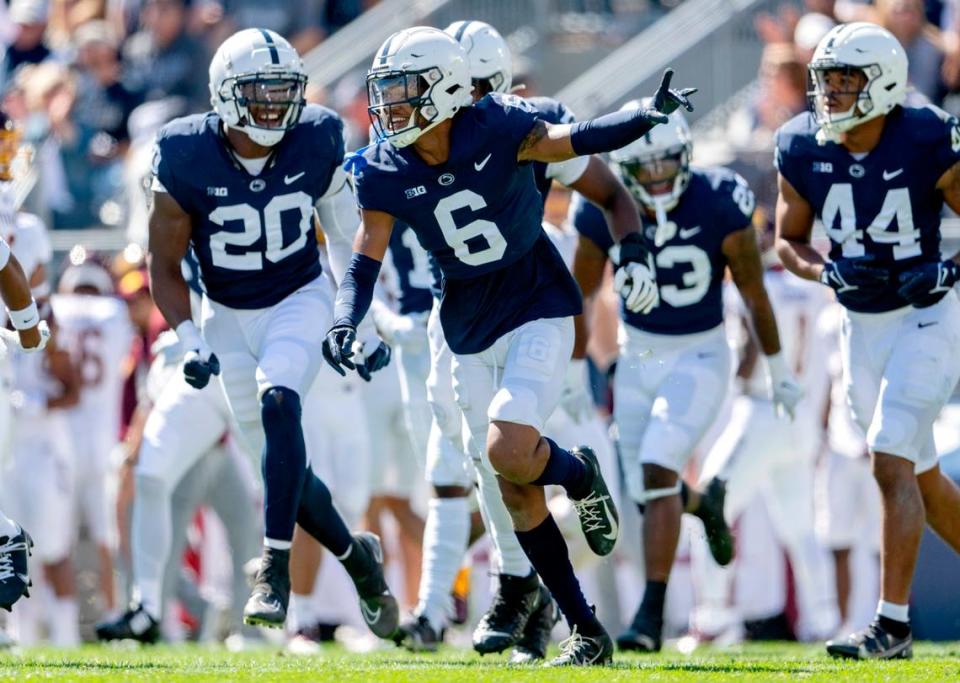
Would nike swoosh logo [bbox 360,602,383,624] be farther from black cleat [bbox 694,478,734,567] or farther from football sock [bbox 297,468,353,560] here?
black cleat [bbox 694,478,734,567]

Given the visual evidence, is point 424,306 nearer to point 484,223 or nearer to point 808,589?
point 484,223

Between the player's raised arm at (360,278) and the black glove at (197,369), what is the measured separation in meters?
0.63

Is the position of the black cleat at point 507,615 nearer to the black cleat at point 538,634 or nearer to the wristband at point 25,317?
the black cleat at point 538,634

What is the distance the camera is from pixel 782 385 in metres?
7.91

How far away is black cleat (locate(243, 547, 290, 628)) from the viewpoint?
6.60 metres

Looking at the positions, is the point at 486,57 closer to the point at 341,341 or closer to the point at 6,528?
the point at 341,341

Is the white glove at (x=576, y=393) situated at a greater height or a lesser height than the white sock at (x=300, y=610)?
greater

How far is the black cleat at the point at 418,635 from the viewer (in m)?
7.68

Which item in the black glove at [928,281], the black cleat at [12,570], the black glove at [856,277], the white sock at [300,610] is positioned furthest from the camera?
the white sock at [300,610]

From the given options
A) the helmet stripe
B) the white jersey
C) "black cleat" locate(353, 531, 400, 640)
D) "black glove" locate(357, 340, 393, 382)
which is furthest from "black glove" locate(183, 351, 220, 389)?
the white jersey

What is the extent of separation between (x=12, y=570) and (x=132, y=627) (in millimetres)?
1606

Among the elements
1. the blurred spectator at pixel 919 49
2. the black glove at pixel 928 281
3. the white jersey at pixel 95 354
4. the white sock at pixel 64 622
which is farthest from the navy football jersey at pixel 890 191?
the blurred spectator at pixel 919 49

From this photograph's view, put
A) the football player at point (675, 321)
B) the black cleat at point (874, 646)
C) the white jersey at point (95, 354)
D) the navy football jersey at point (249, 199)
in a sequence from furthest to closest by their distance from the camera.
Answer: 1. the white jersey at point (95, 354)
2. the football player at point (675, 321)
3. the navy football jersey at point (249, 199)
4. the black cleat at point (874, 646)

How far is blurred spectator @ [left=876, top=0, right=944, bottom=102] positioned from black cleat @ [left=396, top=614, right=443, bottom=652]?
5.23 meters
